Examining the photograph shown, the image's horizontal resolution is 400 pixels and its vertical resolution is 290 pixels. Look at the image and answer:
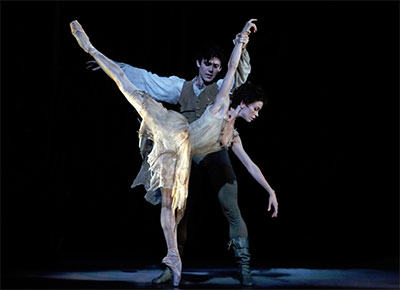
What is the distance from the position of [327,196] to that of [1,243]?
7.18ft

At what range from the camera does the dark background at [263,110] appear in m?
3.98

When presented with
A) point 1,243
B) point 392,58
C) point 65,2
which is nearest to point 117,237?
point 1,243

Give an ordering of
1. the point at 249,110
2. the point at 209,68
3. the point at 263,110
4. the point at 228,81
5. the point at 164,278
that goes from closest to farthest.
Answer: the point at 228,81, the point at 249,110, the point at 164,278, the point at 209,68, the point at 263,110

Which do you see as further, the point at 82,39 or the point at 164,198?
the point at 82,39

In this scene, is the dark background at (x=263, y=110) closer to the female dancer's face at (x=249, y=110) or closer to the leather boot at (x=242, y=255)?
the leather boot at (x=242, y=255)

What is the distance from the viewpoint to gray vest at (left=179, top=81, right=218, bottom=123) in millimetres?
2850

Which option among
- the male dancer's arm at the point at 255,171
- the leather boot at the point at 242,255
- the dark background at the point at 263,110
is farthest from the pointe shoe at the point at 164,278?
the dark background at the point at 263,110

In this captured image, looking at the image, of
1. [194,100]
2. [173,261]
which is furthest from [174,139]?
[173,261]

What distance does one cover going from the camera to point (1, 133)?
3.97 metres

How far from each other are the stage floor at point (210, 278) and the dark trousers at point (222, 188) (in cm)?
25

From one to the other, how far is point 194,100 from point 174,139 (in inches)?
15.8

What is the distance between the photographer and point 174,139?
8.26 feet

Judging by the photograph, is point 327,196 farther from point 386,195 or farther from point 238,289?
point 238,289

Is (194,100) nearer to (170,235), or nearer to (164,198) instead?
(164,198)
